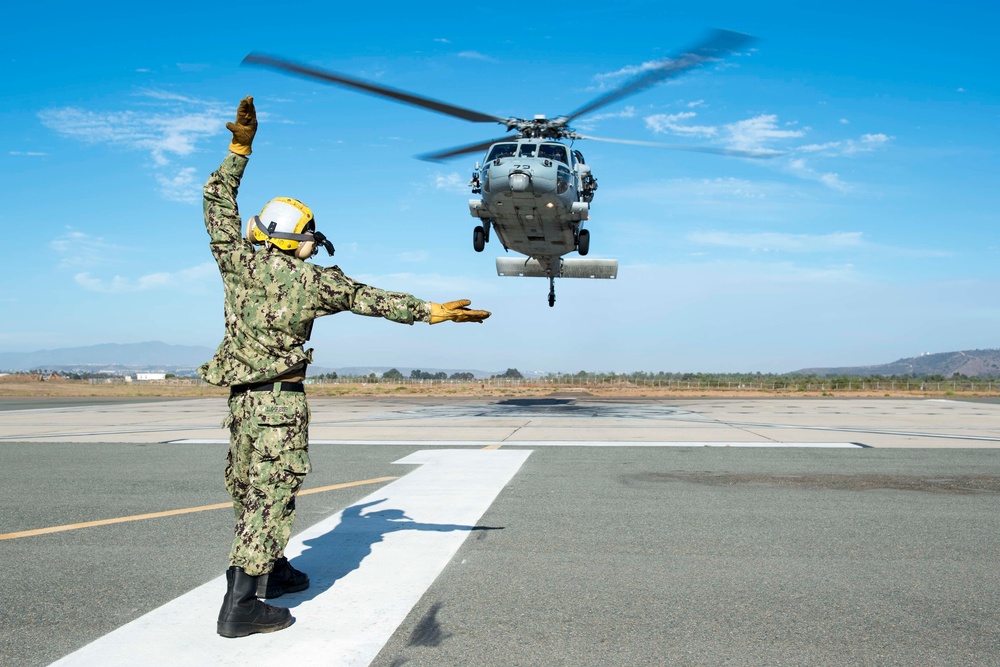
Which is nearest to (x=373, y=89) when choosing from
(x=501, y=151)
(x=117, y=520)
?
(x=501, y=151)

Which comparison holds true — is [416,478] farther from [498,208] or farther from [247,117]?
[498,208]

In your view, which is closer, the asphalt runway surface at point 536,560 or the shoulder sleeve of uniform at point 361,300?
the asphalt runway surface at point 536,560

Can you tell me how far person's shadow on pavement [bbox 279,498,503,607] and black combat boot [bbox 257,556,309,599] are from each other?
0.15 ft

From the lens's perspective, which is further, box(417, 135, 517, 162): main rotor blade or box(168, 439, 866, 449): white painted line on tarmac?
box(417, 135, 517, 162): main rotor blade

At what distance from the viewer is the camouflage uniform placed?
390cm

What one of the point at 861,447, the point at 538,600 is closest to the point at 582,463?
the point at 861,447

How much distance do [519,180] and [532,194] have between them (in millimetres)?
641

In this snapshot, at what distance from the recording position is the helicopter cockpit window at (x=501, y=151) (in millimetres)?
20156

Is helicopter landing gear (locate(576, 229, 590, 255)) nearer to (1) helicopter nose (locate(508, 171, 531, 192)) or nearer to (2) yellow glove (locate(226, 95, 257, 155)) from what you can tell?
(1) helicopter nose (locate(508, 171, 531, 192))

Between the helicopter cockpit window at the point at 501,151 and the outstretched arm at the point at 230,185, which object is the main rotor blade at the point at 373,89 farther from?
the outstretched arm at the point at 230,185

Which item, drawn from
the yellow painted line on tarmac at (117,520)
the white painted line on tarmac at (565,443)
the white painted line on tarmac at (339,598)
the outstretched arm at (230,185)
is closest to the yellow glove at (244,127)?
the outstretched arm at (230,185)

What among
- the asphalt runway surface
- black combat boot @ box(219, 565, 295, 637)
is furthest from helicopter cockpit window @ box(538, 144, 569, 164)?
black combat boot @ box(219, 565, 295, 637)

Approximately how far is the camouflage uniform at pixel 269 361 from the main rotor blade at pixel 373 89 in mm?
11291

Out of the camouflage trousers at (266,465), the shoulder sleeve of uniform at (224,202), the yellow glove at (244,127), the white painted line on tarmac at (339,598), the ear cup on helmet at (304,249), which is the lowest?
the white painted line on tarmac at (339,598)
